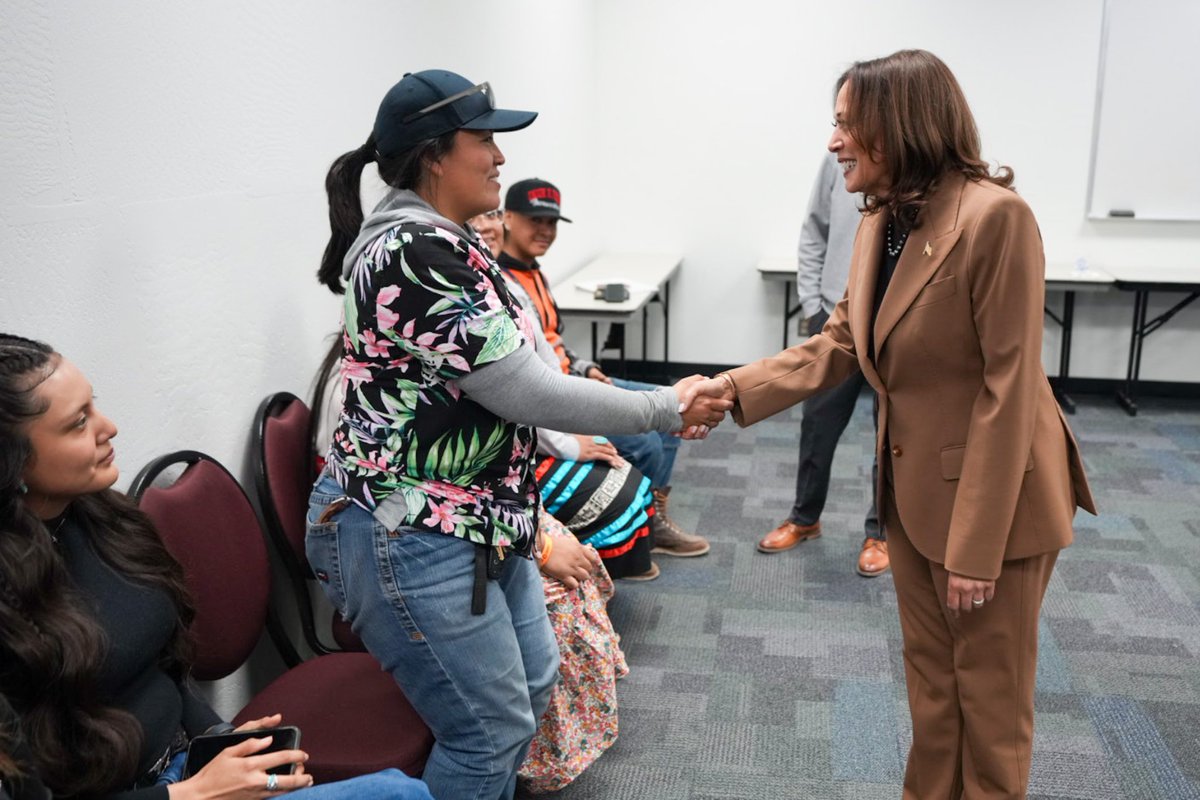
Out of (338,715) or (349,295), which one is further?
(338,715)

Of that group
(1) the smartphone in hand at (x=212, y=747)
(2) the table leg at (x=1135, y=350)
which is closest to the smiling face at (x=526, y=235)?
(1) the smartphone in hand at (x=212, y=747)

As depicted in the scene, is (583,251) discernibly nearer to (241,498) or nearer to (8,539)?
(241,498)

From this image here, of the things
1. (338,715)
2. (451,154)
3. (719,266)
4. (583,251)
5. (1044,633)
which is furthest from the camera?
(719,266)

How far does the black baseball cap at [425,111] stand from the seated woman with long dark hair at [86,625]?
0.55 meters

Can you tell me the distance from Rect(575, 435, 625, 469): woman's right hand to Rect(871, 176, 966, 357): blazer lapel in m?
1.22

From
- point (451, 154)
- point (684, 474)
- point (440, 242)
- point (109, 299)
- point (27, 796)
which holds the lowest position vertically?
point (684, 474)

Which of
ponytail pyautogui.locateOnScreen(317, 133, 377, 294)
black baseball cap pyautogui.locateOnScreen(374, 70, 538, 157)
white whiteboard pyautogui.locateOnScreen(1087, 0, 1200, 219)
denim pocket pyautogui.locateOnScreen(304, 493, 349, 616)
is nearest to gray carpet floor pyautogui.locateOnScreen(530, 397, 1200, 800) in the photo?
denim pocket pyautogui.locateOnScreen(304, 493, 349, 616)

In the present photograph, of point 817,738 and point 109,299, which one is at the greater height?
point 109,299

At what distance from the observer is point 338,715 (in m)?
1.64

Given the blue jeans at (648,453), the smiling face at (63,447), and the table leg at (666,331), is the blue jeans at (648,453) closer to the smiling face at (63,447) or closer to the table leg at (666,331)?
Answer: the smiling face at (63,447)

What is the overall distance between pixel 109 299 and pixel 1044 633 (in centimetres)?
243

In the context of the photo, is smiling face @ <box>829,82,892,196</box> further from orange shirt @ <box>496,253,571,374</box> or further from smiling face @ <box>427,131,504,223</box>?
orange shirt @ <box>496,253,571,374</box>

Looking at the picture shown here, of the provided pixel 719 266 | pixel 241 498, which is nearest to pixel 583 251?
pixel 719 266

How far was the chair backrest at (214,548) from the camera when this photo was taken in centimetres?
161
